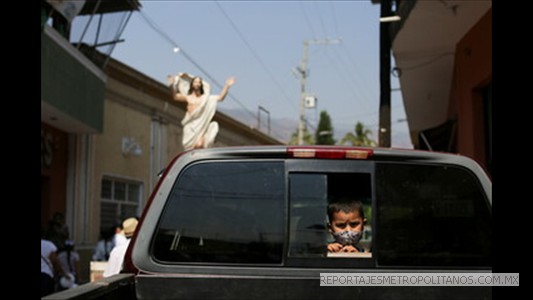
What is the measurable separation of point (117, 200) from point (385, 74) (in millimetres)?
9914

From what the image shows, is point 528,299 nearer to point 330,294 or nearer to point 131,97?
point 330,294

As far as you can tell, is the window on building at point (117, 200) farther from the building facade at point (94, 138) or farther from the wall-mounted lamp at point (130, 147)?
the wall-mounted lamp at point (130, 147)

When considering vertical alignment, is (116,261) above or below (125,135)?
below

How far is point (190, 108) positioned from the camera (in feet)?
27.1

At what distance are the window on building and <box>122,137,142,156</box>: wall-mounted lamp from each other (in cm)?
77

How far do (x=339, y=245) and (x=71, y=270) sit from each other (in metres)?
9.29

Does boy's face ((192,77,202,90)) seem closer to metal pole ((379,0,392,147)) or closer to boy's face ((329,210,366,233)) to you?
metal pole ((379,0,392,147))

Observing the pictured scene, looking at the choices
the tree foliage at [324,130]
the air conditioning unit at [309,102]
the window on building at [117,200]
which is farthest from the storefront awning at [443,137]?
the tree foliage at [324,130]

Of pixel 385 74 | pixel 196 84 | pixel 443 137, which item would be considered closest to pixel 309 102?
pixel 443 137

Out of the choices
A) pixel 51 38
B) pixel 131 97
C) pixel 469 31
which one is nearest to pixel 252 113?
pixel 131 97

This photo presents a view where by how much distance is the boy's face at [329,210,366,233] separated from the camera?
336 cm

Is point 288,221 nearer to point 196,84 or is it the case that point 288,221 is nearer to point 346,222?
point 346,222

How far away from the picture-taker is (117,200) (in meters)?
18.2

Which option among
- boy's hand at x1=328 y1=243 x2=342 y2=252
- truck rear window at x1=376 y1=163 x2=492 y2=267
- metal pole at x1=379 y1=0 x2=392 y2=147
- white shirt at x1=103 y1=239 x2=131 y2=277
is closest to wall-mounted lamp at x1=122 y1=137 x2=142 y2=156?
metal pole at x1=379 y1=0 x2=392 y2=147
